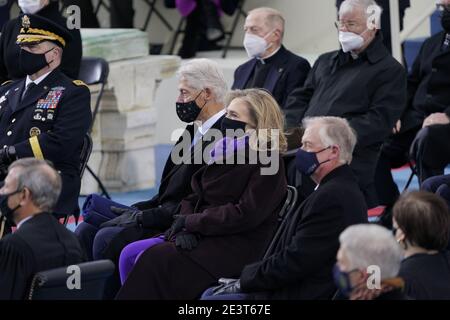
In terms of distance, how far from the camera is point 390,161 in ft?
29.9

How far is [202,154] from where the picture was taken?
23.6ft

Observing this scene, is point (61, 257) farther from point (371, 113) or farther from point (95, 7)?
point (95, 7)

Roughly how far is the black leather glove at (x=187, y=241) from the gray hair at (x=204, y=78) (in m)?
1.00

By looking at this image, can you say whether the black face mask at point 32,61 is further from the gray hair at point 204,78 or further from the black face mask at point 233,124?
the black face mask at point 233,124

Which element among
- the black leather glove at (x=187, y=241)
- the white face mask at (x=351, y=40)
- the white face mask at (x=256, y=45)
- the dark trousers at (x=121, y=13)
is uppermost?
the white face mask at (x=351, y=40)

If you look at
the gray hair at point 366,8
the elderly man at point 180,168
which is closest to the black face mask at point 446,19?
the gray hair at point 366,8

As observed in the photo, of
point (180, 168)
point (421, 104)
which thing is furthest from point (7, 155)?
point (421, 104)

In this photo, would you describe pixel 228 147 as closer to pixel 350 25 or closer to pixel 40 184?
pixel 40 184

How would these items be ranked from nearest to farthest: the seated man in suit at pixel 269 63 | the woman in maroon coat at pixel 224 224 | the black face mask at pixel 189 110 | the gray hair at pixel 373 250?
the gray hair at pixel 373 250 < the woman in maroon coat at pixel 224 224 < the black face mask at pixel 189 110 < the seated man in suit at pixel 269 63

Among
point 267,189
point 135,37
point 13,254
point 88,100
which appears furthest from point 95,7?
point 13,254

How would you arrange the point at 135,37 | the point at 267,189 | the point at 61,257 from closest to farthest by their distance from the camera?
the point at 61,257 < the point at 267,189 < the point at 135,37

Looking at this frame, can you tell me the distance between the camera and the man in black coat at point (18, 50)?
866cm

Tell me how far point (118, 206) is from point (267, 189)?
4.26 ft

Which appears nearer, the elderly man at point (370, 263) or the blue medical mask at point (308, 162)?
the elderly man at point (370, 263)
